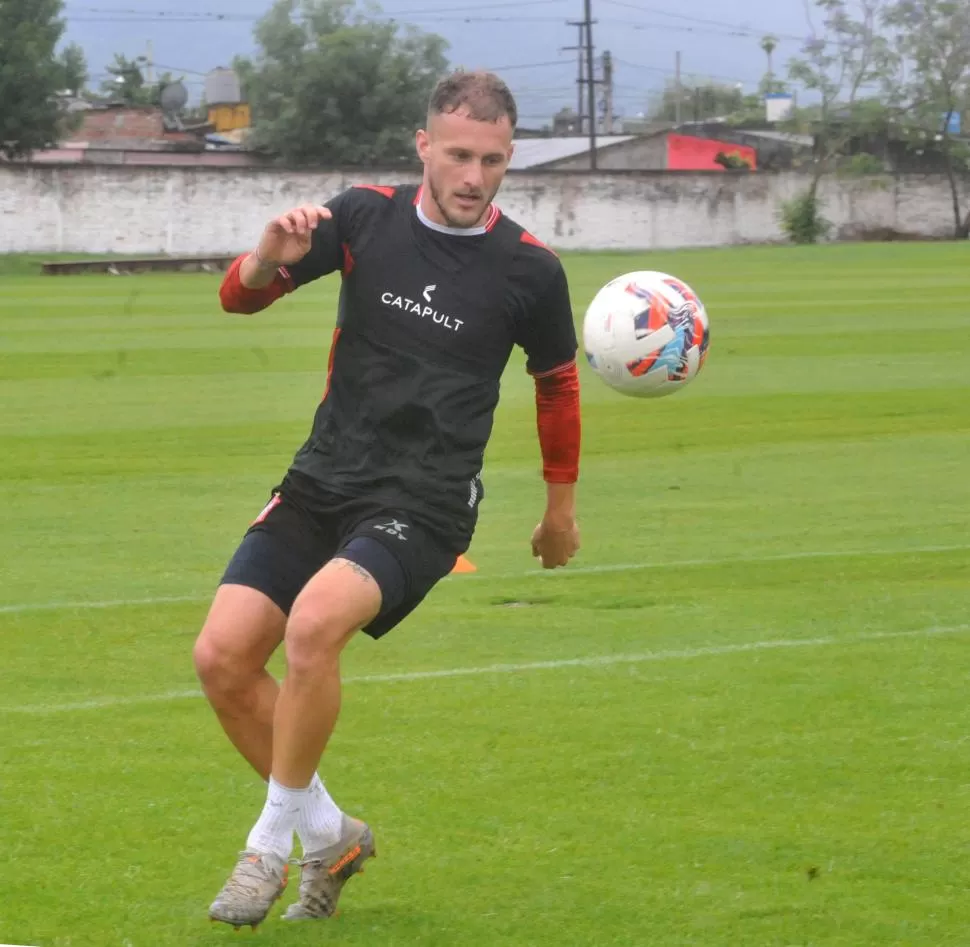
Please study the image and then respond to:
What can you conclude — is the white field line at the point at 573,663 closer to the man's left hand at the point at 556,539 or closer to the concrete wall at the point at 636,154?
the man's left hand at the point at 556,539

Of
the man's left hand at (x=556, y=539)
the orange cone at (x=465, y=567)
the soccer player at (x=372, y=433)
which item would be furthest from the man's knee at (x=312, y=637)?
the orange cone at (x=465, y=567)

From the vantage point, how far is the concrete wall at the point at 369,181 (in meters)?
48.0

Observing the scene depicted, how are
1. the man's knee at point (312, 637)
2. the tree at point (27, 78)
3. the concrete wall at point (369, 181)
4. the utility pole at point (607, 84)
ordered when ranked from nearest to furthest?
the man's knee at point (312, 637) < the concrete wall at point (369, 181) < the tree at point (27, 78) < the utility pole at point (607, 84)

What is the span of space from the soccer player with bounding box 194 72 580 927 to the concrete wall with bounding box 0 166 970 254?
144ft

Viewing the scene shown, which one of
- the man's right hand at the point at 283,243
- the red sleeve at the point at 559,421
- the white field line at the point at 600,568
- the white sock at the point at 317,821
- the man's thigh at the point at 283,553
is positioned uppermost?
the man's right hand at the point at 283,243

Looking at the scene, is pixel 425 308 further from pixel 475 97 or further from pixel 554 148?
pixel 554 148

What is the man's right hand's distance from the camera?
4.66m

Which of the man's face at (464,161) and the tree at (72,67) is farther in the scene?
the tree at (72,67)

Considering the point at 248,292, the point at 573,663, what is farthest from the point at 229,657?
the point at 573,663

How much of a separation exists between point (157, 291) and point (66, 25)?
119 ft

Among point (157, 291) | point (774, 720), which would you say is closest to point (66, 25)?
point (157, 291)

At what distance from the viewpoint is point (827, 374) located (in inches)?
738

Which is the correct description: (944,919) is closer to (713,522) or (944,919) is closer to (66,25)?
(713,522)

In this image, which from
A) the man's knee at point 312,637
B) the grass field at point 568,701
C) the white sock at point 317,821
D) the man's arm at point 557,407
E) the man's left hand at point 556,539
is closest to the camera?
the man's knee at point 312,637
